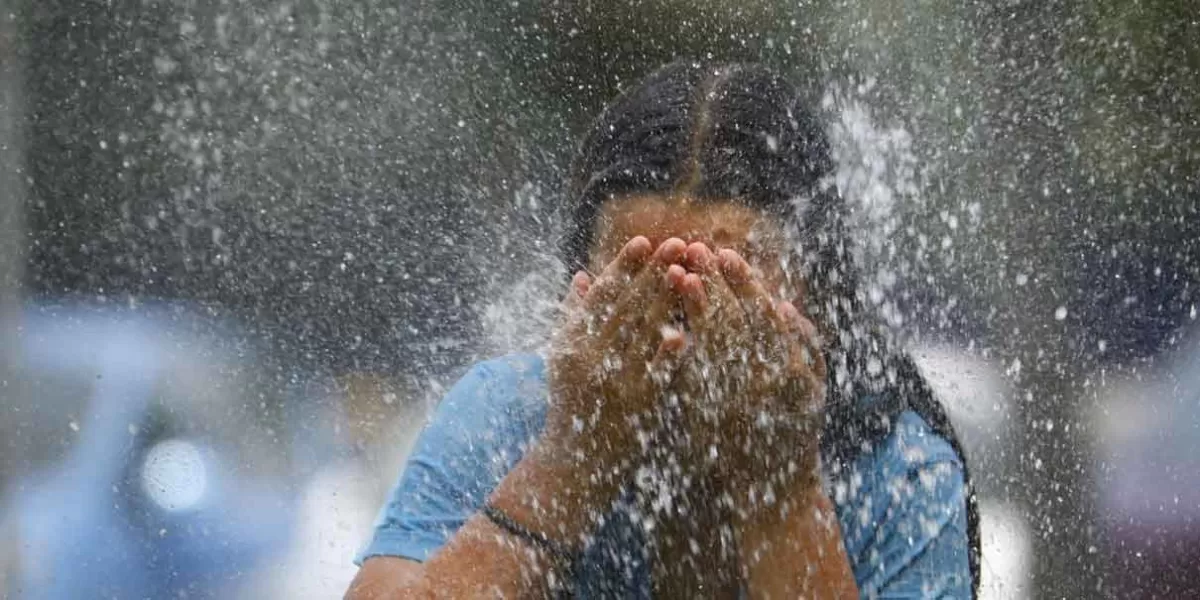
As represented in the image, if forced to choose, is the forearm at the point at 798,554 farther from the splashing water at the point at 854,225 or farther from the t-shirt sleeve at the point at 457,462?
the splashing water at the point at 854,225

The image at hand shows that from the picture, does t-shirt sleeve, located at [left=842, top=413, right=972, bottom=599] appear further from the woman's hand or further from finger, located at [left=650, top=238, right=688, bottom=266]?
finger, located at [left=650, top=238, right=688, bottom=266]

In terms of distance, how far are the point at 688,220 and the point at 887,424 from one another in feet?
0.84

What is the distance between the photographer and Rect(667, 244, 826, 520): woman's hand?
0.98 m

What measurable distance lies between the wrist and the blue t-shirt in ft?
0.12

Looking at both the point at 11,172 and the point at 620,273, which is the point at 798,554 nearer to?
the point at 620,273

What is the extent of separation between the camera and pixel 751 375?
99 cm

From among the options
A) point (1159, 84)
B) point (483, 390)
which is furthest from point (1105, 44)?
point (483, 390)

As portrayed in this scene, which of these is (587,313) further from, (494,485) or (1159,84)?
(1159,84)

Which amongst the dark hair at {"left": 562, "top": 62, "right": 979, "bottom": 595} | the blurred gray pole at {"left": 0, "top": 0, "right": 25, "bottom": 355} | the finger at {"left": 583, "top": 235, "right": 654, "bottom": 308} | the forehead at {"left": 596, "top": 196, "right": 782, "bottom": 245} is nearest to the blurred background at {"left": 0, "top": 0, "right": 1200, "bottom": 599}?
the blurred gray pole at {"left": 0, "top": 0, "right": 25, "bottom": 355}

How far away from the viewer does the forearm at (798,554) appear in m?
1.00

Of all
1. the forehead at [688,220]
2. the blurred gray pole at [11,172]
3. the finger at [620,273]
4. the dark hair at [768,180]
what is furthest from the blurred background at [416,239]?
the finger at [620,273]

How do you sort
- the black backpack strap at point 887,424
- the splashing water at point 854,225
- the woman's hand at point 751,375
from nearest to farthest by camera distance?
the woman's hand at point 751,375
the black backpack strap at point 887,424
the splashing water at point 854,225

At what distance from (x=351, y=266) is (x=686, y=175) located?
4.29 ft

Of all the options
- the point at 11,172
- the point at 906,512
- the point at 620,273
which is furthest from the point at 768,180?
the point at 11,172
